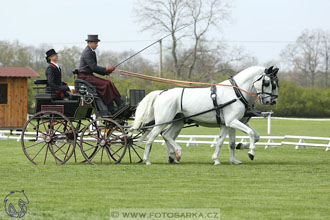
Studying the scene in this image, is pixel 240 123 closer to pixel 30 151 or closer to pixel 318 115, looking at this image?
pixel 30 151

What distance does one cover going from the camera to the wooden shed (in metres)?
27.7

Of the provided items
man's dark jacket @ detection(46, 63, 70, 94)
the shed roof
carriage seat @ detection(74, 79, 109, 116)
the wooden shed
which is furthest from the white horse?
the shed roof

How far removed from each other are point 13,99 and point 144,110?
16377mm

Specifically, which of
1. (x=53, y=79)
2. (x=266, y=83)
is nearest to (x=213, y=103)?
(x=266, y=83)

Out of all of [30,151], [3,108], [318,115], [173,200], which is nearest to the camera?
[173,200]

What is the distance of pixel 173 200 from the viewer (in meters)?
8.02

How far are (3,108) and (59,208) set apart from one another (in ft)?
68.8

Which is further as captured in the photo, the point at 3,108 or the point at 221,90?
the point at 3,108

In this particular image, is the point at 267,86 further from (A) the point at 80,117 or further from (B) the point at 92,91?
(A) the point at 80,117

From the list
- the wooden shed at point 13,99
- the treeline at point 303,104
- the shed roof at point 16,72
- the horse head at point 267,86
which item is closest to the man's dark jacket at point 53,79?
the horse head at point 267,86

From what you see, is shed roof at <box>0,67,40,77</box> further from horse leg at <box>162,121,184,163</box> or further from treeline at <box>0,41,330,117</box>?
horse leg at <box>162,121,184,163</box>

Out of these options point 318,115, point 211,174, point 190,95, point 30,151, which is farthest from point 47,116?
point 318,115

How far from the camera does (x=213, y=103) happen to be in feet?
41.8

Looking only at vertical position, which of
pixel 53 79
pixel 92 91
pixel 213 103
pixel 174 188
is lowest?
pixel 174 188
